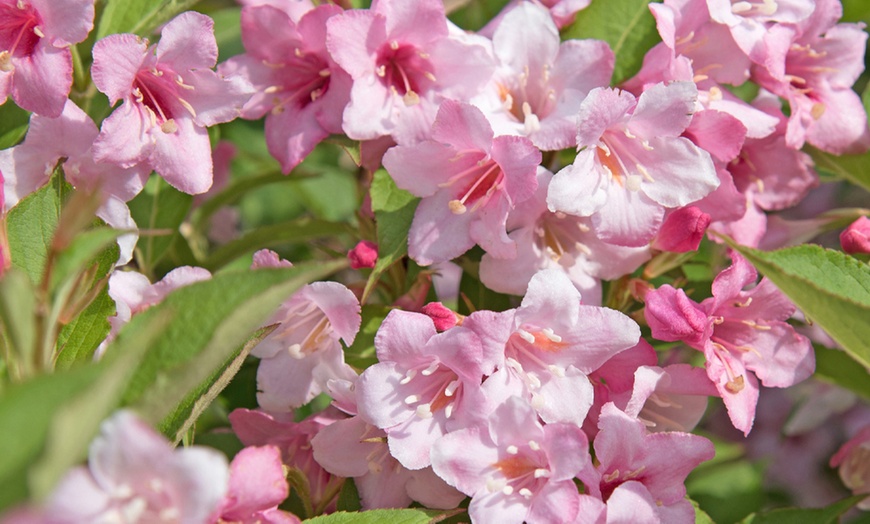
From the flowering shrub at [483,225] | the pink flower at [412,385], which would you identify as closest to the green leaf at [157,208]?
the flowering shrub at [483,225]

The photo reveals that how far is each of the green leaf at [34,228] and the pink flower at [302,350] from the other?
333mm

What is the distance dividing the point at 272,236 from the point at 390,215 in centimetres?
56

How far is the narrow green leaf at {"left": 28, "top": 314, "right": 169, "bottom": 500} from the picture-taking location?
2.52 ft

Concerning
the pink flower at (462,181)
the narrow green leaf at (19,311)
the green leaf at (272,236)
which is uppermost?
the narrow green leaf at (19,311)

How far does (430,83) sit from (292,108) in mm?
281

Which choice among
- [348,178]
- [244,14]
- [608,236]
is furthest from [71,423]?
Result: [348,178]

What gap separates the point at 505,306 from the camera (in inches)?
68.1

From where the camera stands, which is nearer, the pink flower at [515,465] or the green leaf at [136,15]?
the pink flower at [515,465]

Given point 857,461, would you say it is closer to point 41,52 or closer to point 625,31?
point 625,31

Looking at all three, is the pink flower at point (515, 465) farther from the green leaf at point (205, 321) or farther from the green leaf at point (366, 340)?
the green leaf at point (205, 321)

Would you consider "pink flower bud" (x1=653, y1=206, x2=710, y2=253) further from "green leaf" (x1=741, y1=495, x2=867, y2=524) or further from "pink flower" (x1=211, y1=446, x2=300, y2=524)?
"pink flower" (x1=211, y1=446, x2=300, y2=524)

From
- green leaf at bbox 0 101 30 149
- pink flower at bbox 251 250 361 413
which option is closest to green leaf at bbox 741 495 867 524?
pink flower at bbox 251 250 361 413

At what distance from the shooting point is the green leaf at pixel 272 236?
81.7 inches

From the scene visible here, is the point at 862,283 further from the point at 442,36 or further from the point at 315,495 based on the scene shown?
the point at 315,495
